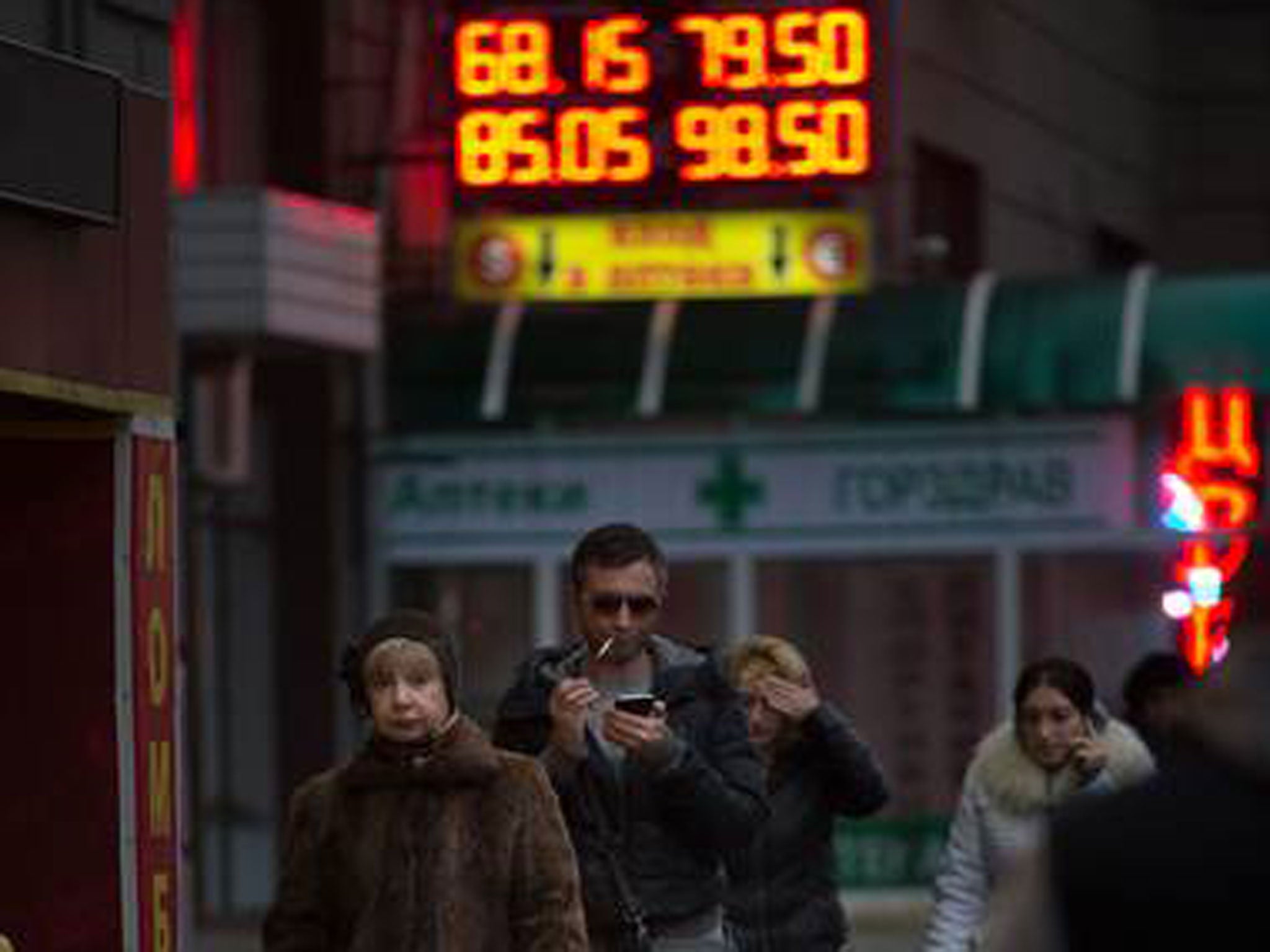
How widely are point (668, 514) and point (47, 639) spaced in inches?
573

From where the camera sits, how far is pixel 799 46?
2439 centimetres

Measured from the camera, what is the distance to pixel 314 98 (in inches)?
1039

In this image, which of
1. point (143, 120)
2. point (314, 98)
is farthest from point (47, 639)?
point (314, 98)

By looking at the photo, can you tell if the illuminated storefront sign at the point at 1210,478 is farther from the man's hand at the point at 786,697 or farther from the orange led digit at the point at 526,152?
the man's hand at the point at 786,697

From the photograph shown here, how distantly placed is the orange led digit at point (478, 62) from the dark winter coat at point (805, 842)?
1384 cm

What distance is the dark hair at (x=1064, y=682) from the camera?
1179 cm

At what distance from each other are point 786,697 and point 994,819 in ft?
3.69

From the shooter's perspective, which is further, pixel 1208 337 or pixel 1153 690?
pixel 1208 337

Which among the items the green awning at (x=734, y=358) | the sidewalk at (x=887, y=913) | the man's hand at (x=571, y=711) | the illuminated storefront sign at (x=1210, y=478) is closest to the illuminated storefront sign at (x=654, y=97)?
the green awning at (x=734, y=358)

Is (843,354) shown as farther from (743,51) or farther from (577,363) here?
(743,51)

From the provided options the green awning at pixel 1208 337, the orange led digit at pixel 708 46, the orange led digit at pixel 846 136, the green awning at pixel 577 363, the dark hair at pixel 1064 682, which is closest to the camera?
the dark hair at pixel 1064 682

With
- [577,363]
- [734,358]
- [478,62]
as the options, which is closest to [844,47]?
[478,62]

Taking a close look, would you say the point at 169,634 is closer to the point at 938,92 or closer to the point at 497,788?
the point at 497,788

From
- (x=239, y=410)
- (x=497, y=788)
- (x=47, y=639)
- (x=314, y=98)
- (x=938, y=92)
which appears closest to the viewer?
(x=497, y=788)
